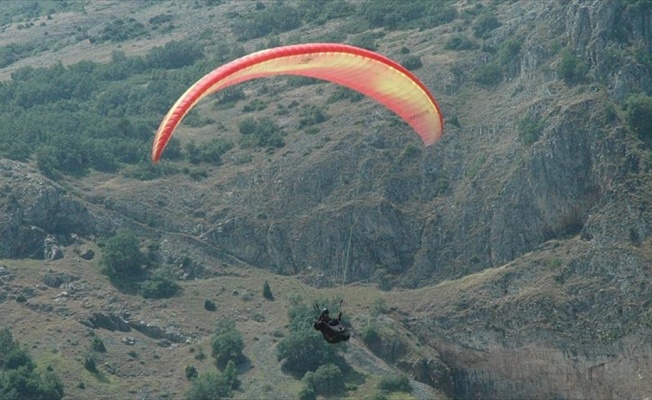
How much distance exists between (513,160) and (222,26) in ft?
151

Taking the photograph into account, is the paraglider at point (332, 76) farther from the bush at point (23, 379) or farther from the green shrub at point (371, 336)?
the green shrub at point (371, 336)

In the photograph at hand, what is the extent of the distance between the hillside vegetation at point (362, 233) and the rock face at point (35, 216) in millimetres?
126

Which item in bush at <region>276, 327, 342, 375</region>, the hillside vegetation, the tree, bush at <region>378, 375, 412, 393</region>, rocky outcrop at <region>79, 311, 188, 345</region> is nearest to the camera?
bush at <region>378, 375, 412, 393</region>

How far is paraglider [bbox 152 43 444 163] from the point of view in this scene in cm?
4456

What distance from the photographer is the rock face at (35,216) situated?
84562 millimetres

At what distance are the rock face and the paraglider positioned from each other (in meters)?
36.2

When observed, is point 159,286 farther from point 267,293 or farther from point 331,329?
point 331,329

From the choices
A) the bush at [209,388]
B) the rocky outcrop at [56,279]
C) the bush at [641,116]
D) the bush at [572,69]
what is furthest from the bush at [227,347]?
the bush at [572,69]

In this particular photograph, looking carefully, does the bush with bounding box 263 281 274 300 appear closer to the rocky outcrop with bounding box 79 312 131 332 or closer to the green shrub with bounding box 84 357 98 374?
the rocky outcrop with bounding box 79 312 131 332

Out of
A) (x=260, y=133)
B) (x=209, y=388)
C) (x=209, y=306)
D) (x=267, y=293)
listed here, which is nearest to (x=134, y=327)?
(x=209, y=306)

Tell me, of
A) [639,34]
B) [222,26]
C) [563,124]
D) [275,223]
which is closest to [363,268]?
[275,223]

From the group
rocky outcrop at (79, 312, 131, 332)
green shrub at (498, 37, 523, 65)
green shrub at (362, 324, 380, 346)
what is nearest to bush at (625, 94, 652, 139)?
green shrub at (498, 37, 523, 65)

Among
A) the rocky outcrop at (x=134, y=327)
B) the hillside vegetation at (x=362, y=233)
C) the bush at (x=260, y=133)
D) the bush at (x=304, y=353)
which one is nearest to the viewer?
the bush at (x=304, y=353)

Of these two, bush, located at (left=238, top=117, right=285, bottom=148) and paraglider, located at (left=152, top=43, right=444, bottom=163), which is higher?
paraglider, located at (left=152, top=43, right=444, bottom=163)
